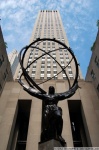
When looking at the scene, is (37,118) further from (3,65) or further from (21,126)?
(3,65)

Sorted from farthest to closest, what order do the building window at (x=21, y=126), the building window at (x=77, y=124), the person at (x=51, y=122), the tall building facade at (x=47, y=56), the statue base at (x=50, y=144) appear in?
the tall building facade at (x=47, y=56)
the building window at (x=77, y=124)
the building window at (x=21, y=126)
the person at (x=51, y=122)
the statue base at (x=50, y=144)

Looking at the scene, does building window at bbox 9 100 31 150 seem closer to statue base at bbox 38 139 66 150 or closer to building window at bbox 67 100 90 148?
building window at bbox 67 100 90 148

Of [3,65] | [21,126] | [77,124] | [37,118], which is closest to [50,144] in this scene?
[37,118]

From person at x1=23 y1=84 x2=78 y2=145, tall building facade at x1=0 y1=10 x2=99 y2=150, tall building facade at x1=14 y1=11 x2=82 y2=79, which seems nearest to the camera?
person at x1=23 y1=84 x2=78 y2=145

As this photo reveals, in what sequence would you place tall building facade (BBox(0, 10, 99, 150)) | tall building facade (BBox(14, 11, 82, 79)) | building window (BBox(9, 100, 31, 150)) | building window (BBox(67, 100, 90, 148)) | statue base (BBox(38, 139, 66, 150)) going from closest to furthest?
statue base (BBox(38, 139, 66, 150)), tall building facade (BBox(0, 10, 99, 150)), building window (BBox(9, 100, 31, 150)), building window (BBox(67, 100, 90, 148)), tall building facade (BBox(14, 11, 82, 79))

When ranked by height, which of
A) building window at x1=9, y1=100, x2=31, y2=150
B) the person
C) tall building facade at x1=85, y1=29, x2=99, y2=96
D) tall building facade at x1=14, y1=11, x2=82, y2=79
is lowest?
the person

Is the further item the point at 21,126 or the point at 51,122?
the point at 21,126

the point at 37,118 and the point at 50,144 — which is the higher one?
the point at 37,118

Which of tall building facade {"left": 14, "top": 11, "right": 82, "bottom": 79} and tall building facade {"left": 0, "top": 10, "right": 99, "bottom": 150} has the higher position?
tall building facade {"left": 14, "top": 11, "right": 82, "bottom": 79}

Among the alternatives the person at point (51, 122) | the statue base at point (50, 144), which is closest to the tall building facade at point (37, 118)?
the person at point (51, 122)

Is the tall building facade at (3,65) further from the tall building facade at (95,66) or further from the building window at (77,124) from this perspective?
the tall building facade at (95,66)

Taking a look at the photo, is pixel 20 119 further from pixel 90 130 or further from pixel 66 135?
pixel 90 130

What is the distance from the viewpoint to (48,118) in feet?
20.9

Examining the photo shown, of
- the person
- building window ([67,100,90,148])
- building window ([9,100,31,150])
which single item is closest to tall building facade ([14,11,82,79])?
building window ([67,100,90,148])
